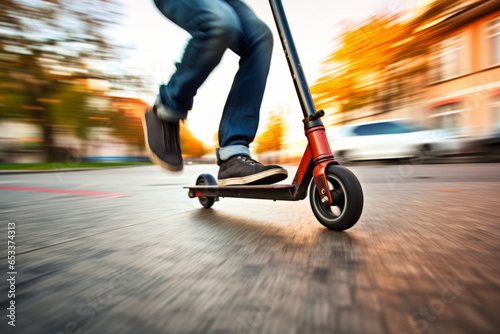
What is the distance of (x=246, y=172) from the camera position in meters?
1.68

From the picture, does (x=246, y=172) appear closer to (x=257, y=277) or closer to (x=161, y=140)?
(x=161, y=140)

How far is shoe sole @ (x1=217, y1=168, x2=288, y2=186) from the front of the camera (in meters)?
1.59

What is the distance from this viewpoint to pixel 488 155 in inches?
362

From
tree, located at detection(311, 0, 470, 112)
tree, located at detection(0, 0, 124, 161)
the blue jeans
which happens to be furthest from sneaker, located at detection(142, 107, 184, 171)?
tree, located at detection(311, 0, 470, 112)

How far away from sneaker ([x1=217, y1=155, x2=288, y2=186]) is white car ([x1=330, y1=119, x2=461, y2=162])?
9986mm

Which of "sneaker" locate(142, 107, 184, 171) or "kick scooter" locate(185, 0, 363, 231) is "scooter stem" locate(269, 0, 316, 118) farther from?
"sneaker" locate(142, 107, 184, 171)

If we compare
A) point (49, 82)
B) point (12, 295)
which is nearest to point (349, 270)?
point (12, 295)

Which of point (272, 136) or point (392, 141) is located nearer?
point (392, 141)

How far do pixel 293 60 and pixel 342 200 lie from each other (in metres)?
0.73

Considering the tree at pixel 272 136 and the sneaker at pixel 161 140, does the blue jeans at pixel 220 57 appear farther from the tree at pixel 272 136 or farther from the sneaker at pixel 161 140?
the tree at pixel 272 136

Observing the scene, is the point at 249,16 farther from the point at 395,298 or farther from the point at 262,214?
the point at 395,298

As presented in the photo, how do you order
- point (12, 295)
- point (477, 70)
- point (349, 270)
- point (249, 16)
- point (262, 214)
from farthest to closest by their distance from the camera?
point (477, 70)
point (249, 16)
point (262, 214)
point (349, 270)
point (12, 295)

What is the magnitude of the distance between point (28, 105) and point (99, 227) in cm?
935

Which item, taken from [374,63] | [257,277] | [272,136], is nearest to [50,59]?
[374,63]
